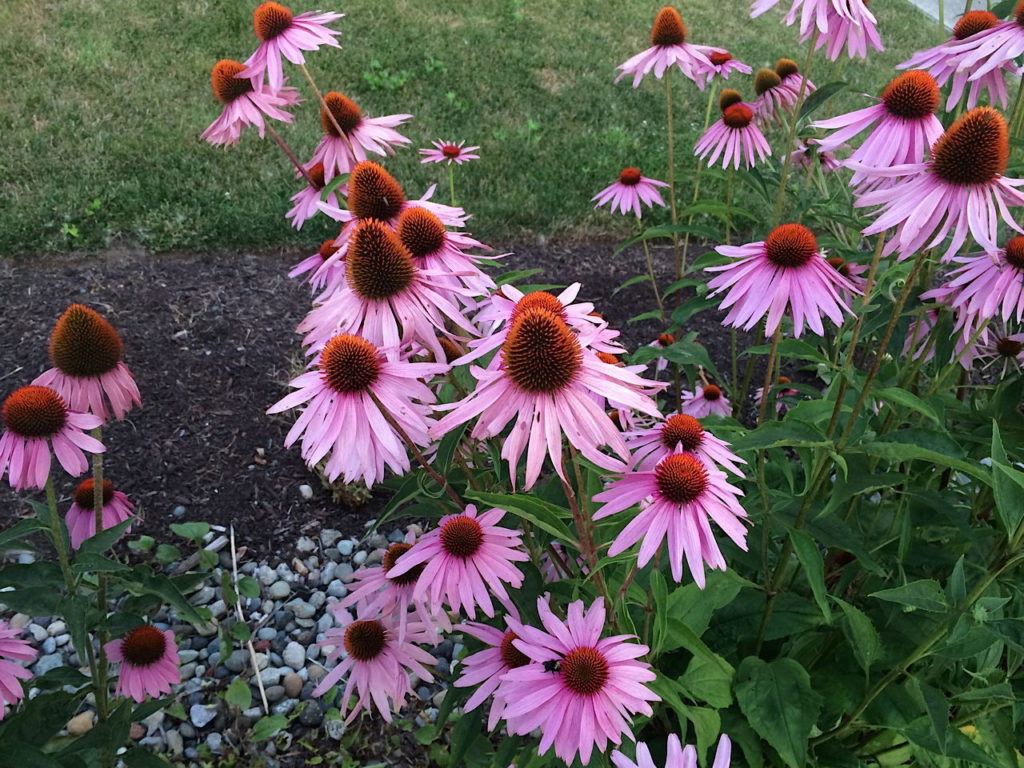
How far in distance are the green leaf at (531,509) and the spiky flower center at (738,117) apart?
1450mm

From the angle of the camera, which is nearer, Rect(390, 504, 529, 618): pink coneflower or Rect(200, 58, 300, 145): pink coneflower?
Rect(390, 504, 529, 618): pink coneflower

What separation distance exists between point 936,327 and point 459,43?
4258 mm

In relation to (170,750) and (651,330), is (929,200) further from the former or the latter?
(651,330)

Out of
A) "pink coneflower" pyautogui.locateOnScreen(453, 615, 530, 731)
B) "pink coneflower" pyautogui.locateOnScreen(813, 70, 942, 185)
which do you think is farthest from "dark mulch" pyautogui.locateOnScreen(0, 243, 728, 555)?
"pink coneflower" pyautogui.locateOnScreen(813, 70, 942, 185)

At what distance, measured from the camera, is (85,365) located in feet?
4.53

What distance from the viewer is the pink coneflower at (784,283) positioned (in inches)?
48.4

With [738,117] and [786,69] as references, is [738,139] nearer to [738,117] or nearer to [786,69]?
[738,117]

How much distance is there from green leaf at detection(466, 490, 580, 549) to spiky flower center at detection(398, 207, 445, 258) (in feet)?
1.08

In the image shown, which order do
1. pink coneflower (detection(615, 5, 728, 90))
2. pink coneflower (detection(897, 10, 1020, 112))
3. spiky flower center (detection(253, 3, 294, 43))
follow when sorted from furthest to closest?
pink coneflower (detection(615, 5, 728, 90)) → spiky flower center (detection(253, 3, 294, 43)) → pink coneflower (detection(897, 10, 1020, 112))

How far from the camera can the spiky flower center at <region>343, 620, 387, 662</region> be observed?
140 centimetres

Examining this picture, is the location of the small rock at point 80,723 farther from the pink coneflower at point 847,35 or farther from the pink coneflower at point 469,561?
the pink coneflower at point 847,35

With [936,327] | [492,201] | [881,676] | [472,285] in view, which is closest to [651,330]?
[492,201]

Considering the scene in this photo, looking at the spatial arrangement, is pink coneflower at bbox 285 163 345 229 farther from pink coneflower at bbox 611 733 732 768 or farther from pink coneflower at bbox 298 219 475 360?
pink coneflower at bbox 611 733 732 768

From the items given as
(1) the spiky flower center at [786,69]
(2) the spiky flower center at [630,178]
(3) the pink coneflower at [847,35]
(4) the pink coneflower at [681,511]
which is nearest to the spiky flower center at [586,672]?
(4) the pink coneflower at [681,511]
